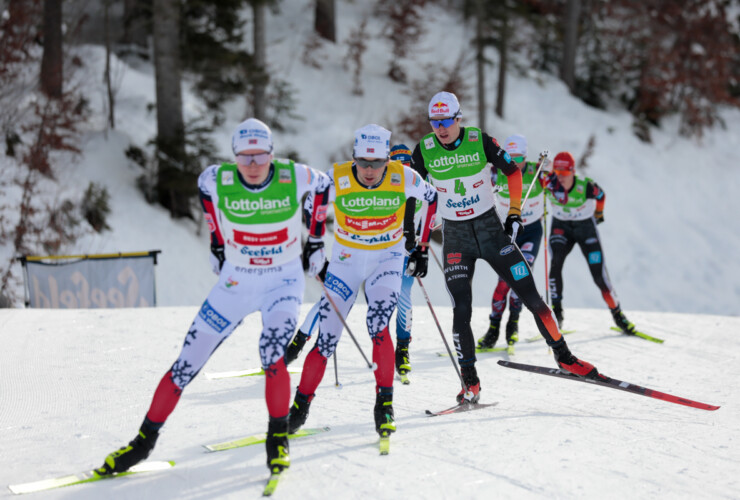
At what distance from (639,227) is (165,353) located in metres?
16.8

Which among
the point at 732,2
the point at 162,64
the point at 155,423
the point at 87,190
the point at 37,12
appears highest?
the point at 732,2

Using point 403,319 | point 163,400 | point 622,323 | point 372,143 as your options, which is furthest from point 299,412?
point 622,323

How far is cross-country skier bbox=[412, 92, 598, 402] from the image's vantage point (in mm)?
5570

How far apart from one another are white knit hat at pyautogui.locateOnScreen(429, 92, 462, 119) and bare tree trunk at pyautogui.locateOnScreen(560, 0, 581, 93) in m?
21.4

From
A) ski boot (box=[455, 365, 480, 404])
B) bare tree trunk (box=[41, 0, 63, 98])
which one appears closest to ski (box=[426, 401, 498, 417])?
ski boot (box=[455, 365, 480, 404])

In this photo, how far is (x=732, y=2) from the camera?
27125mm

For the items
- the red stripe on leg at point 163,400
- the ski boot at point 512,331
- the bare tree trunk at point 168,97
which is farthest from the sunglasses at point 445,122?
the bare tree trunk at point 168,97

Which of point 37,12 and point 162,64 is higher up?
point 37,12

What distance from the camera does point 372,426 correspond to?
5109mm

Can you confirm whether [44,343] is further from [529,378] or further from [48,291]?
[529,378]

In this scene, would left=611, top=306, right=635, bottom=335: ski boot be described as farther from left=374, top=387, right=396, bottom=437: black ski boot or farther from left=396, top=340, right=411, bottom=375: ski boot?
left=374, top=387, right=396, bottom=437: black ski boot

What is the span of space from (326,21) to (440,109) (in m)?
20.2

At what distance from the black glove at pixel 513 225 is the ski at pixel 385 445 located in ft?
6.72

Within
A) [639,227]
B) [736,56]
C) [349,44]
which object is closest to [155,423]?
[639,227]
